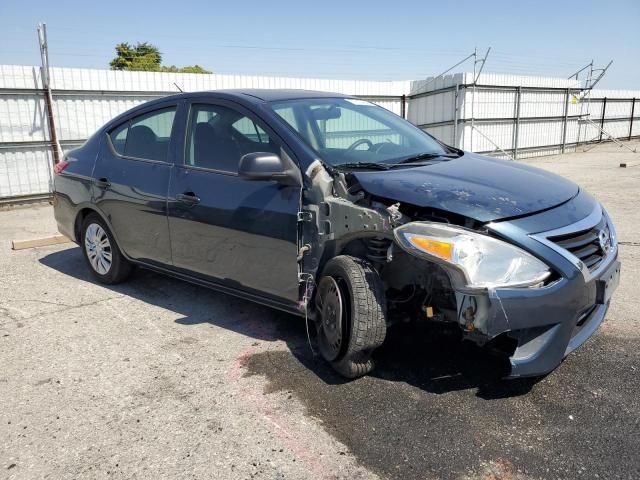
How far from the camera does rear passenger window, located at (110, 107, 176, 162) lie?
4438 mm

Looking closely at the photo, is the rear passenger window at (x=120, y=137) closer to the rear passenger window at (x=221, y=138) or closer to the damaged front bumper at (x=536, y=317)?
the rear passenger window at (x=221, y=138)

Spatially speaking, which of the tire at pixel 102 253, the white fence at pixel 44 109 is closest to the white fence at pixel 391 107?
the white fence at pixel 44 109

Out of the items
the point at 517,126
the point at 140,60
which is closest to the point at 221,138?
the point at 517,126

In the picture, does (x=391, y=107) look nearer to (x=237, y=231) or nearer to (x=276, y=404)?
(x=237, y=231)

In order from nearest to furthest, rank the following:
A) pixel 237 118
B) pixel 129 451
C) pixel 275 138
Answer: pixel 129 451, pixel 275 138, pixel 237 118

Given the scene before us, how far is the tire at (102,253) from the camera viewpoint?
5039 millimetres

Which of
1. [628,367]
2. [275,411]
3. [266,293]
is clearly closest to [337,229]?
[266,293]

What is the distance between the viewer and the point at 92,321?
14.4ft

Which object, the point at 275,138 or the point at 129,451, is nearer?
the point at 129,451

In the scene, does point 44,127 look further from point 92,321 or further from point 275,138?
point 275,138

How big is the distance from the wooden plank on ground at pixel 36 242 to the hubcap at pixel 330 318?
4.77m

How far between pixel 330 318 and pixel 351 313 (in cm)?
23

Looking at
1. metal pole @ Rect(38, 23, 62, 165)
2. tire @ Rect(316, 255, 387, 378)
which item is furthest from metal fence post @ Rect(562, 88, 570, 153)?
tire @ Rect(316, 255, 387, 378)

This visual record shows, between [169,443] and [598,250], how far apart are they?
2.52 metres
